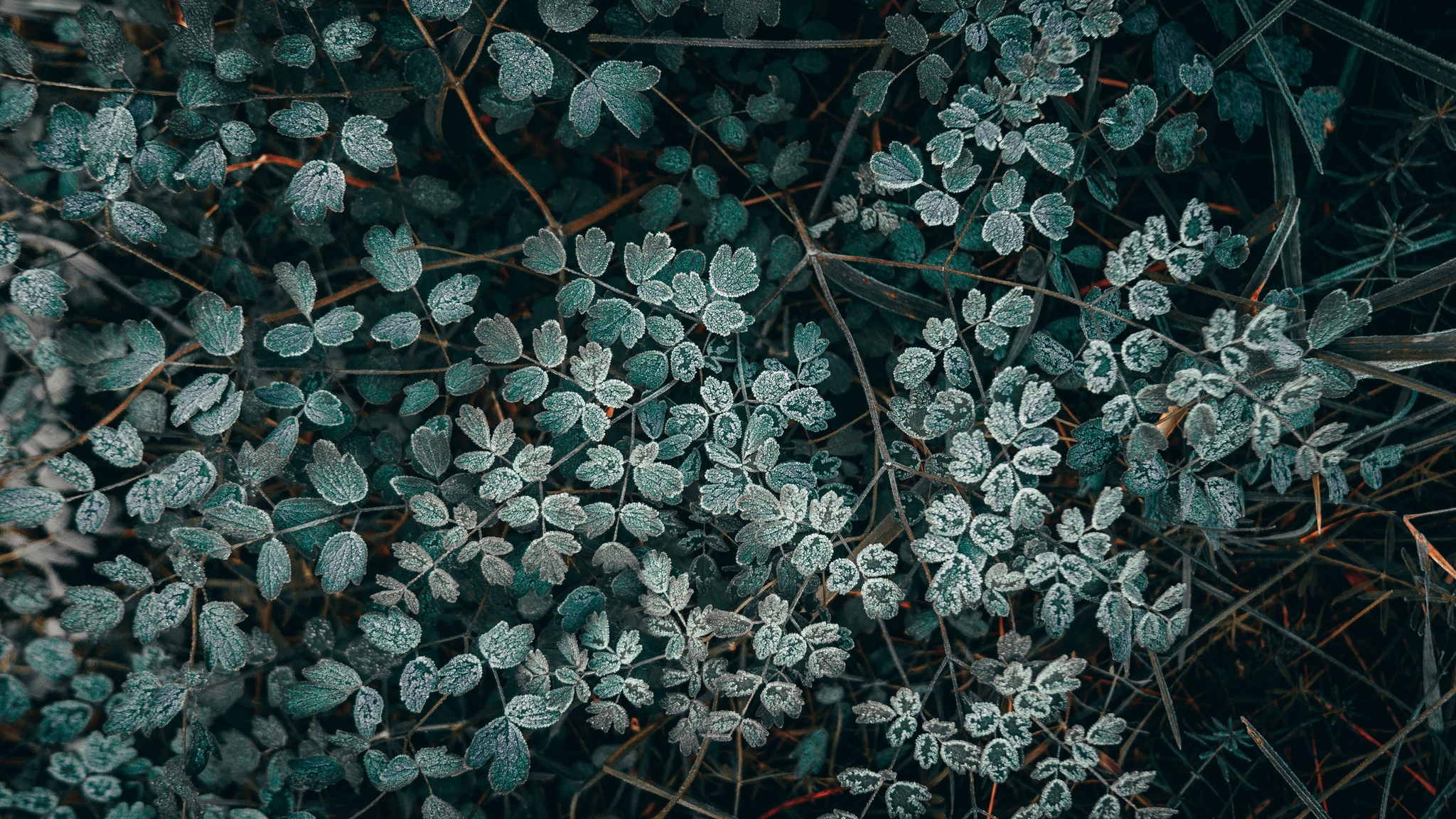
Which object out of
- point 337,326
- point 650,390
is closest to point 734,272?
point 650,390

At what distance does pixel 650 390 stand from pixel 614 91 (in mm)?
416

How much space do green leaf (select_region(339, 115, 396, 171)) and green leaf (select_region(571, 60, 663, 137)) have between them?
27 cm

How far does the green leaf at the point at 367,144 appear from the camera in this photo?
1044mm

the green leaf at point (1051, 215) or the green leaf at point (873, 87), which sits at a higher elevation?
the green leaf at point (873, 87)

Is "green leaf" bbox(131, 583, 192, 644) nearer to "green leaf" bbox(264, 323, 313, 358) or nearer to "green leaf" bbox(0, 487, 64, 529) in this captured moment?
"green leaf" bbox(0, 487, 64, 529)

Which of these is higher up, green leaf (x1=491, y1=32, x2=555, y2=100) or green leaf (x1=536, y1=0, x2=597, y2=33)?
green leaf (x1=536, y1=0, x2=597, y2=33)

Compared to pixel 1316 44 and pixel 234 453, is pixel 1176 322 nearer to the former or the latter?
pixel 1316 44

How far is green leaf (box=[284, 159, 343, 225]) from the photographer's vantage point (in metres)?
1.05

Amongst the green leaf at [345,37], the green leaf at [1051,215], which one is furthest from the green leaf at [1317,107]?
the green leaf at [345,37]

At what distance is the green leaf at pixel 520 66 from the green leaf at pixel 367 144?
187 mm

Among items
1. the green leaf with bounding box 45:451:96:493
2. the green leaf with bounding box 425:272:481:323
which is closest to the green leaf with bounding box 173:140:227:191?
the green leaf with bounding box 425:272:481:323

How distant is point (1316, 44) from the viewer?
1228mm

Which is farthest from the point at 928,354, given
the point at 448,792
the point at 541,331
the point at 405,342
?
the point at 448,792

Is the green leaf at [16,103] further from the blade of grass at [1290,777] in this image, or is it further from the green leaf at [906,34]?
the blade of grass at [1290,777]
